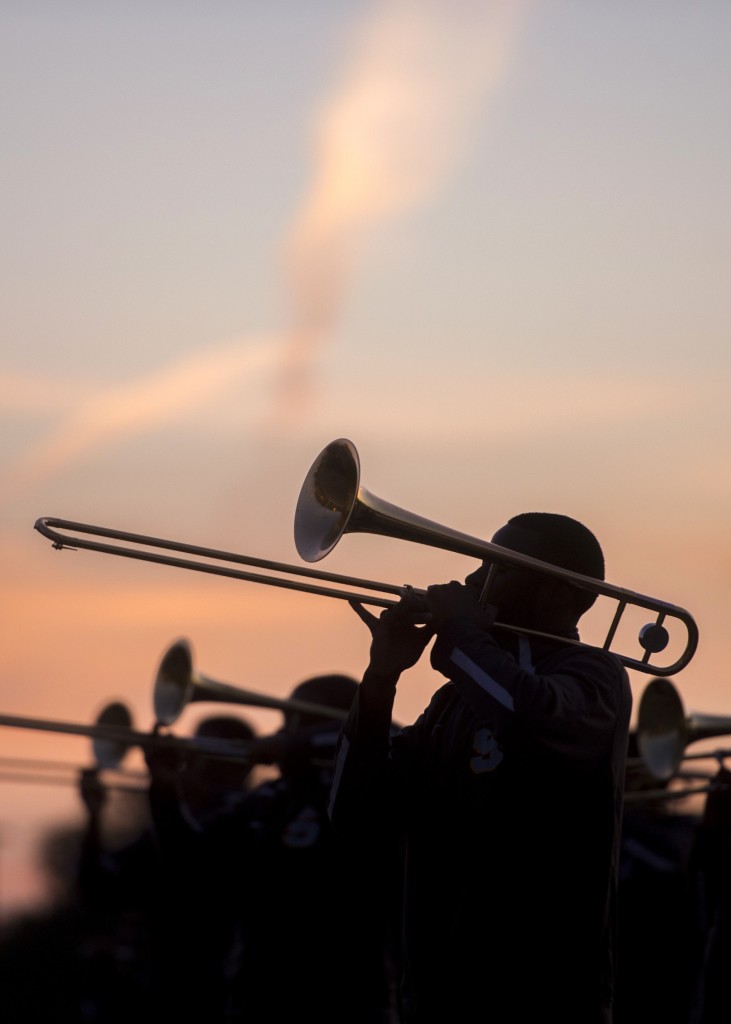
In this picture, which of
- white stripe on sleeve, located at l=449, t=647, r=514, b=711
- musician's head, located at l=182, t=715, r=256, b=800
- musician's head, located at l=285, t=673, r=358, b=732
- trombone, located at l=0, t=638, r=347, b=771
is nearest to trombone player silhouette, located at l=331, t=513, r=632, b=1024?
white stripe on sleeve, located at l=449, t=647, r=514, b=711

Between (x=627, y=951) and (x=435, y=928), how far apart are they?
5.72 m

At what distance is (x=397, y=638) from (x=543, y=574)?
0.43 m

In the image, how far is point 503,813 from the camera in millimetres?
3893

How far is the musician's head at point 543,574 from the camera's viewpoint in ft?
13.9

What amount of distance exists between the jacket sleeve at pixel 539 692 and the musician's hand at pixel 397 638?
0.16 metres

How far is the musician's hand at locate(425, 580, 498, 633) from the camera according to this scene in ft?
13.1

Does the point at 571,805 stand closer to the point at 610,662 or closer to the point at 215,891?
the point at 610,662

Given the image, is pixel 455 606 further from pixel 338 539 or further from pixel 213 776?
pixel 213 776

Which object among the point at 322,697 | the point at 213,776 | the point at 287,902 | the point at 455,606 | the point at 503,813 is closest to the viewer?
the point at 503,813

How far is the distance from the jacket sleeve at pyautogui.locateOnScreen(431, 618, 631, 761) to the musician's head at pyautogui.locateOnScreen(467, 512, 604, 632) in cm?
21

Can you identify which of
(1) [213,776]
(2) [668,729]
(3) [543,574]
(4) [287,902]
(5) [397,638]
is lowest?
(4) [287,902]

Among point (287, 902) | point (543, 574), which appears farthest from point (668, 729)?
point (543, 574)

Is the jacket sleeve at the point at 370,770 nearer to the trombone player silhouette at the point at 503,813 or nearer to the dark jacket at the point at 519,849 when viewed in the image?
the trombone player silhouette at the point at 503,813

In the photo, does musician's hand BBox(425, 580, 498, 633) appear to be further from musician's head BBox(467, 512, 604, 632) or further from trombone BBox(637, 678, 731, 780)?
trombone BBox(637, 678, 731, 780)
